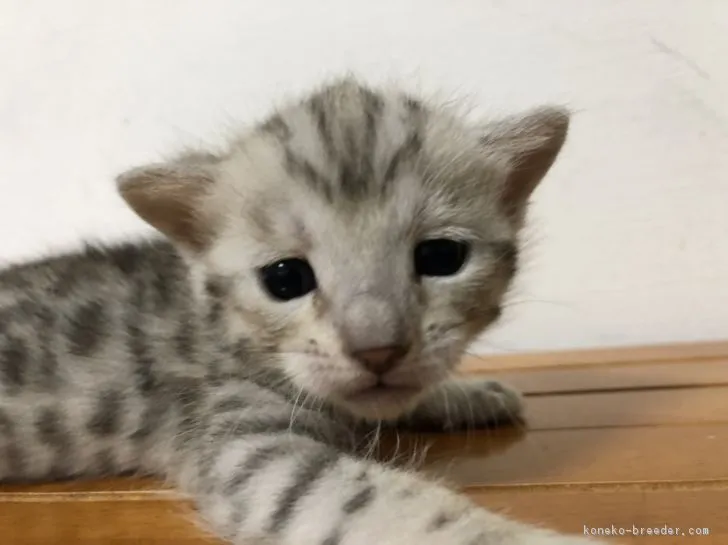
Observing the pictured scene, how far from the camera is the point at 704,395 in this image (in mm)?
1066

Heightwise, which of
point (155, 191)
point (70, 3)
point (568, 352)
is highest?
point (70, 3)

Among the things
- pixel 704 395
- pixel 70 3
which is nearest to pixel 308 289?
pixel 704 395

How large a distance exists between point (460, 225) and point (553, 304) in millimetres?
727

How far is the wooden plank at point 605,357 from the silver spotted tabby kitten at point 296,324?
30 centimetres

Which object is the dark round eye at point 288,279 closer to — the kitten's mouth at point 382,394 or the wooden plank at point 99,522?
the kitten's mouth at point 382,394

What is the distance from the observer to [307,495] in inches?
29.3

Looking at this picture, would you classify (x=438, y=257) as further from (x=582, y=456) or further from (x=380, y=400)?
(x=582, y=456)

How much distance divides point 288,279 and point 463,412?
0.34 metres

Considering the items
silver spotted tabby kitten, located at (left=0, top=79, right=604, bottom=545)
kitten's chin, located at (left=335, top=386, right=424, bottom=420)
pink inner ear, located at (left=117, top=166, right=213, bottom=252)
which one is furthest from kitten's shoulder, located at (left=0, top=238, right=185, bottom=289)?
kitten's chin, located at (left=335, top=386, right=424, bottom=420)

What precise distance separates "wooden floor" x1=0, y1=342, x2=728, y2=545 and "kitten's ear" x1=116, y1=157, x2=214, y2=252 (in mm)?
291

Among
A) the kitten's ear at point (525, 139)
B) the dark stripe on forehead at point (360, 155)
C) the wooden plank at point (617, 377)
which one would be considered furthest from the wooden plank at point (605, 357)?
the dark stripe on forehead at point (360, 155)

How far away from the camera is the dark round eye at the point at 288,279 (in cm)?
81

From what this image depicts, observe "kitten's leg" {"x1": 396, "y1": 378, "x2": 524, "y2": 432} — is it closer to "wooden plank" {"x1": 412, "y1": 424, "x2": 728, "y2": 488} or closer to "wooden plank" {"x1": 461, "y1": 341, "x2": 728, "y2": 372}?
"wooden plank" {"x1": 412, "y1": 424, "x2": 728, "y2": 488}

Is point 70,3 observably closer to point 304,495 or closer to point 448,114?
point 448,114
